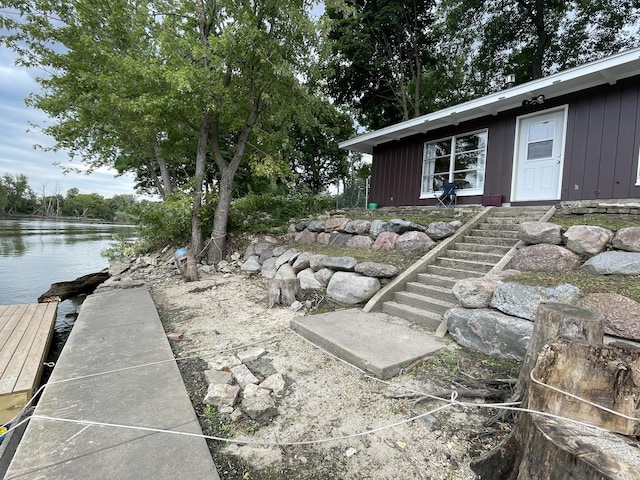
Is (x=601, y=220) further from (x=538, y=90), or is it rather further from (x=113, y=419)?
(x=113, y=419)

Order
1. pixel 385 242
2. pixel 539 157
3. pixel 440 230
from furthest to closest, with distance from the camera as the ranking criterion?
pixel 539 157, pixel 385 242, pixel 440 230

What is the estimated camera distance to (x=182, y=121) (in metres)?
7.33

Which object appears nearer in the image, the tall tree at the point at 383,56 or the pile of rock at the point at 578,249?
the pile of rock at the point at 578,249

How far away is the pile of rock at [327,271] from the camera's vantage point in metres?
4.45

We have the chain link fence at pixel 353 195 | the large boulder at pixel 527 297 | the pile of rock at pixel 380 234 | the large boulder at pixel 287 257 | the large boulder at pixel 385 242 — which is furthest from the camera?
the chain link fence at pixel 353 195

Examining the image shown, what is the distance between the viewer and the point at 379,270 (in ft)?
14.7

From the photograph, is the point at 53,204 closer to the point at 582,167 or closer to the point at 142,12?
the point at 142,12

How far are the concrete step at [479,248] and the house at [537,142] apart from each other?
2.63 m

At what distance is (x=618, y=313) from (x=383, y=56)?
12.2 metres

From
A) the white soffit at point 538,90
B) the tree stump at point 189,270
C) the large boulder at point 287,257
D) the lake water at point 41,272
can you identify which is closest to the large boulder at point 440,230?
the large boulder at point 287,257

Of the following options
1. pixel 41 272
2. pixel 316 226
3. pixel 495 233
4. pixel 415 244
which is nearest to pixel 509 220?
pixel 495 233

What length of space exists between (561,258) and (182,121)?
7.82 metres

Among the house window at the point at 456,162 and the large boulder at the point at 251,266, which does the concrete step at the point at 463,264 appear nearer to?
the house window at the point at 456,162

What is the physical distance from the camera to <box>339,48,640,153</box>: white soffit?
4.86 m
